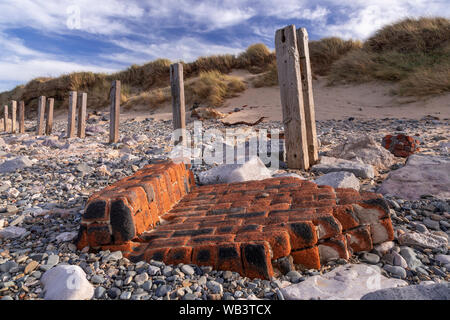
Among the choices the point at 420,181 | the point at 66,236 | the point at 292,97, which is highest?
the point at 292,97

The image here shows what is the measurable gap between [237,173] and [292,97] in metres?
1.44

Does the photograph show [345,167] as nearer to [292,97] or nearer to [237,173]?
[292,97]

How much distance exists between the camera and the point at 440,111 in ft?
27.8

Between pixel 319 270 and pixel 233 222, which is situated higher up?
pixel 233 222

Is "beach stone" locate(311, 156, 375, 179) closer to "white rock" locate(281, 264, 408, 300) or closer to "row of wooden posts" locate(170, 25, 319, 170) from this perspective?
"row of wooden posts" locate(170, 25, 319, 170)

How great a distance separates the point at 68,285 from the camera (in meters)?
1.52

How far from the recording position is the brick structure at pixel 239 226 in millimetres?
1745

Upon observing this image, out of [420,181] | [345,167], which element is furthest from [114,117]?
[420,181]

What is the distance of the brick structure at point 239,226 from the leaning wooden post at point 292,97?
1.64 meters

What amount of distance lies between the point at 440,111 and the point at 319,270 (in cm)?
875

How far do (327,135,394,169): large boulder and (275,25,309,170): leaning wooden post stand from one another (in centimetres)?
78

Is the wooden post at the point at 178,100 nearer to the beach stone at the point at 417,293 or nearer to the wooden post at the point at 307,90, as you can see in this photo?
the wooden post at the point at 307,90
